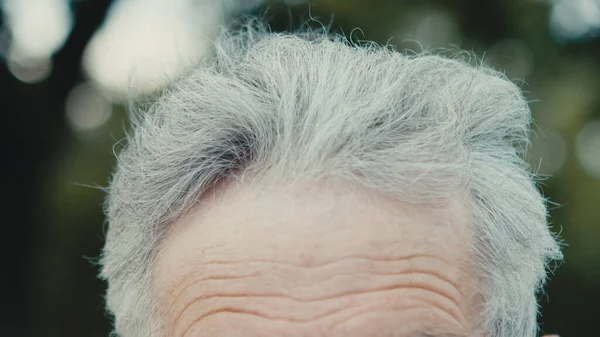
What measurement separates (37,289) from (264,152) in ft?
18.5

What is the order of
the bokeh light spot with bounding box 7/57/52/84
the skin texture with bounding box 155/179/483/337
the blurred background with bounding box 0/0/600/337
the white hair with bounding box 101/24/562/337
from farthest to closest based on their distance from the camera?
the bokeh light spot with bounding box 7/57/52/84
the blurred background with bounding box 0/0/600/337
the white hair with bounding box 101/24/562/337
the skin texture with bounding box 155/179/483/337

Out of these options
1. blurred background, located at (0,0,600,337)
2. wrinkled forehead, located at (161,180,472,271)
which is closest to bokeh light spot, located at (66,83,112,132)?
blurred background, located at (0,0,600,337)

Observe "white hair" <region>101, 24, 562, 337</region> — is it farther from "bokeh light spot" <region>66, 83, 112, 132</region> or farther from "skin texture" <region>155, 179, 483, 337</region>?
"bokeh light spot" <region>66, 83, 112, 132</region>

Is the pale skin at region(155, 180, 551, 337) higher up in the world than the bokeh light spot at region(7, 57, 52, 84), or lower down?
lower down

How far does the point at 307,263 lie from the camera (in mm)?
1703

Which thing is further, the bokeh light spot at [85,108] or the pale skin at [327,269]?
the bokeh light spot at [85,108]

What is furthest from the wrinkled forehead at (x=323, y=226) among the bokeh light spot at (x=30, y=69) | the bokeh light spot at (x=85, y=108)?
the bokeh light spot at (x=30, y=69)

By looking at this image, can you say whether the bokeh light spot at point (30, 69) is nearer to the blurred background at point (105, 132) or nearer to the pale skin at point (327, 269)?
the blurred background at point (105, 132)

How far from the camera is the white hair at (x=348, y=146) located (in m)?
1.89

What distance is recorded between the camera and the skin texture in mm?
1692

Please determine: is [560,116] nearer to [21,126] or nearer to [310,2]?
[310,2]

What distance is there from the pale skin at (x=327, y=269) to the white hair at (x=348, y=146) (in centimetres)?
7

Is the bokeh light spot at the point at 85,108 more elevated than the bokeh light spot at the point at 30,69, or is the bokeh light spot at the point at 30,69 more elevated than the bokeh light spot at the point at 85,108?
the bokeh light spot at the point at 30,69

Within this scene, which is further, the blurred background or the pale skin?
the blurred background
